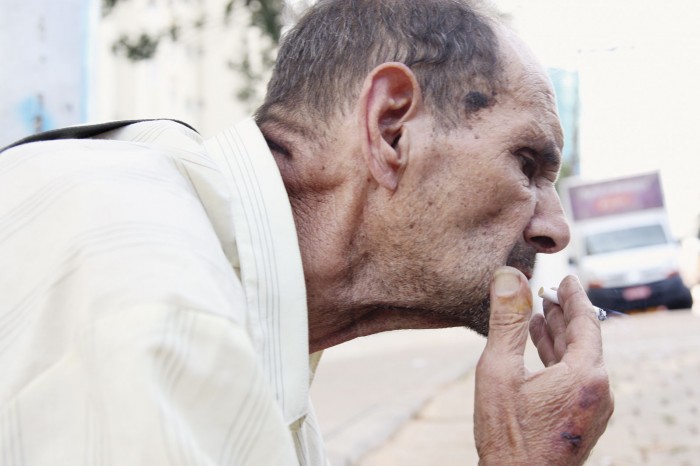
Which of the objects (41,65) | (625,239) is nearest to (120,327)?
(41,65)

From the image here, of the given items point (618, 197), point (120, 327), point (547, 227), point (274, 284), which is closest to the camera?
point (120, 327)

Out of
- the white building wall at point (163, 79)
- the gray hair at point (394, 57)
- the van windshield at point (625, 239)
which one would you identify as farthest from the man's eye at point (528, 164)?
the van windshield at point (625, 239)

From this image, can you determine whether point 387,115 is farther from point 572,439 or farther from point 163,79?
point 163,79

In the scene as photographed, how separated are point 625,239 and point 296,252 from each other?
60.2 ft

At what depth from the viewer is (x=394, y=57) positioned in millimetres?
1638

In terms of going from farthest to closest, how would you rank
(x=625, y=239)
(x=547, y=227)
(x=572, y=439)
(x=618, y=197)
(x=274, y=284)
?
(x=618, y=197), (x=625, y=239), (x=547, y=227), (x=572, y=439), (x=274, y=284)

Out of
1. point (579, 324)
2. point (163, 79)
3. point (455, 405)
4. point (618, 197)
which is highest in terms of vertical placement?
point (579, 324)

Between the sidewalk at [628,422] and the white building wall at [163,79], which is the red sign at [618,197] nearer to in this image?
the white building wall at [163,79]

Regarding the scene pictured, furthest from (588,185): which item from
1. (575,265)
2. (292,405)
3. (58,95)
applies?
(292,405)

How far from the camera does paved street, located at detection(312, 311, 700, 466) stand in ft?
17.3

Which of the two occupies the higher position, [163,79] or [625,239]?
[163,79]

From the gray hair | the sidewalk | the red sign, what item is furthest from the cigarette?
the red sign

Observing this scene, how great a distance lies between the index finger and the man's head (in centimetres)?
8

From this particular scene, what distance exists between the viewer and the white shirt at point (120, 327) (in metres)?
0.89
